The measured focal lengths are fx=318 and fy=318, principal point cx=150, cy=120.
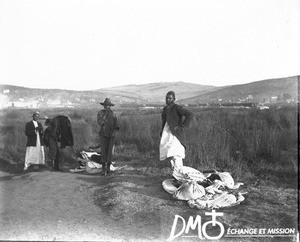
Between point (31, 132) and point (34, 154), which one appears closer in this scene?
point (31, 132)

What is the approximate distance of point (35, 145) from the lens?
893 cm

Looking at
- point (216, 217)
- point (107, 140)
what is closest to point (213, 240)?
point (216, 217)

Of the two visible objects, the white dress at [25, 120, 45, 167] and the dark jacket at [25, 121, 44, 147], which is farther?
the white dress at [25, 120, 45, 167]

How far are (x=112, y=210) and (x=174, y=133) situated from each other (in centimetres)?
190

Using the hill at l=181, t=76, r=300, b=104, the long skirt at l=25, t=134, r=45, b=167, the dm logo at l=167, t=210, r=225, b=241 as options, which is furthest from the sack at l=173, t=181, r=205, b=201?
the hill at l=181, t=76, r=300, b=104

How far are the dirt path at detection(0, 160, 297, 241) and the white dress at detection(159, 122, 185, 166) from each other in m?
0.63

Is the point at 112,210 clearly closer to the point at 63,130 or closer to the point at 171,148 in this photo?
the point at 171,148

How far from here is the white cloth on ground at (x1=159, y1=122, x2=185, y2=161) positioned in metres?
Answer: 6.15

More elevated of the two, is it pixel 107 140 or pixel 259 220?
pixel 107 140

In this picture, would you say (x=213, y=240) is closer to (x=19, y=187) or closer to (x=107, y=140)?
(x=107, y=140)

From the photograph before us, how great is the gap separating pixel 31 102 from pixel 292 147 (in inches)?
1809

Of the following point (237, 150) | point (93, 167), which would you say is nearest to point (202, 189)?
point (93, 167)

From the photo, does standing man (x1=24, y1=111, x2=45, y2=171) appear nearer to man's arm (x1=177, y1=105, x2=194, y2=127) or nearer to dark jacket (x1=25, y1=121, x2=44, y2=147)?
dark jacket (x1=25, y1=121, x2=44, y2=147)

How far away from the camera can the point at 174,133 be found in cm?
623
